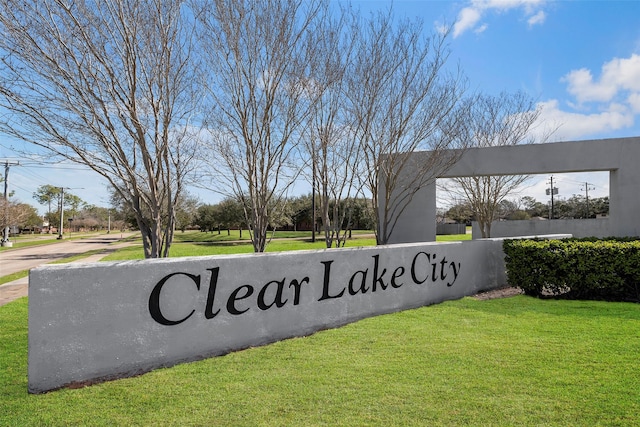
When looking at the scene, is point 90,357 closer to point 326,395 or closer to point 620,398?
point 326,395

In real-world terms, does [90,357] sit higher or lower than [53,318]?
lower

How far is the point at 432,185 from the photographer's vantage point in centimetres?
1216

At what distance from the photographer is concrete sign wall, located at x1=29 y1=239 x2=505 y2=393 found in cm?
346

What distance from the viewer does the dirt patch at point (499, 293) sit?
7.96 metres

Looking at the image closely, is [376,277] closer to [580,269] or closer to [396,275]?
[396,275]

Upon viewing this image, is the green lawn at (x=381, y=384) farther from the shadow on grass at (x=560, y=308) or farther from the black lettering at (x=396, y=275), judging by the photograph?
the black lettering at (x=396, y=275)

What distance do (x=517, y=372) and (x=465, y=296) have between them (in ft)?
14.6

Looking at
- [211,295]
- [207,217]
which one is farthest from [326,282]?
[207,217]

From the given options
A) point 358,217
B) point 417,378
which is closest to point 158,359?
point 417,378

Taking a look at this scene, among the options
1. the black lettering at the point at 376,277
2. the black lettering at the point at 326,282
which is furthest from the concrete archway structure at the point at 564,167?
the black lettering at the point at 326,282

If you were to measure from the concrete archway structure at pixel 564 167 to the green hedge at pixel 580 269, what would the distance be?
438 centimetres

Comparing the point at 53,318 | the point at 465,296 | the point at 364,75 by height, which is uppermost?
the point at 364,75

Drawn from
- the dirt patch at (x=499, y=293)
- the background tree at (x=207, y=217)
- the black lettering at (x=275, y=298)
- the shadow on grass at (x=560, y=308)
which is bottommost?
the dirt patch at (x=499, y=293)

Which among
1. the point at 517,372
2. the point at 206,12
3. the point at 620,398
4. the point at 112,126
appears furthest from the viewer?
the point at 206,12
